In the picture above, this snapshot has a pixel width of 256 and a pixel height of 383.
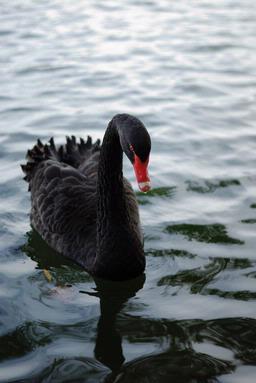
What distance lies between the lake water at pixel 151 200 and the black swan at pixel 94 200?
0.14 m

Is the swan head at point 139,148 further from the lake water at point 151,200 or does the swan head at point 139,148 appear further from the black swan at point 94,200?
the lake water at point 151,200

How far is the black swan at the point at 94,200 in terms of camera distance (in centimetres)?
435

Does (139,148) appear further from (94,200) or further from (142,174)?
(94,200)

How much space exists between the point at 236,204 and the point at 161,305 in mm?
1483

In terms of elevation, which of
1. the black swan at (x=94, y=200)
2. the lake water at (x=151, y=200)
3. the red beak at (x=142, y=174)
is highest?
the red beak at (x=142, y=174)

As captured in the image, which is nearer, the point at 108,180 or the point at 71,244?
the point at 108,180

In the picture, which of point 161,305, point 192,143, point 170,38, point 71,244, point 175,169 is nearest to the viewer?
point 161,305

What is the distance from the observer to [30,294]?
4551mm

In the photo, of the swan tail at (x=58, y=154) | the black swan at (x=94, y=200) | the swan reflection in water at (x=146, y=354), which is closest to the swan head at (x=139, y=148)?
the black swan at (x=94, y=200)

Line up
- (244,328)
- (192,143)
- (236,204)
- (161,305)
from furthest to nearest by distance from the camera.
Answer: (192,143) < (236,204) < (161,305) < (244,328)

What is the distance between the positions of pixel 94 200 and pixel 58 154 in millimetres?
720

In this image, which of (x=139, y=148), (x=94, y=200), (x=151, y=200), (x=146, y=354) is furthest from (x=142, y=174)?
(x=151, y=200)

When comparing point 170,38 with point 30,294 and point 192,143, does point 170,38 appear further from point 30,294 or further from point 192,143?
point 30,294

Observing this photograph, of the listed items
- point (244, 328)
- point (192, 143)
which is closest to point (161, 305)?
point (244, 328)
